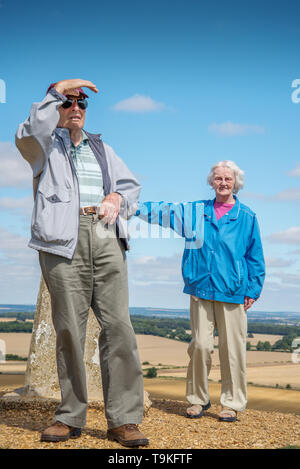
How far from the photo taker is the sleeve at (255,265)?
6379mm

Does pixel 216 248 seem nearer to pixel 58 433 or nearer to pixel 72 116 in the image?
pixel 72 116

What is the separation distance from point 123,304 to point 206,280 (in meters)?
1.81

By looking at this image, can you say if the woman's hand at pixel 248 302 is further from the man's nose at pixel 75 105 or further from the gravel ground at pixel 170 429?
the man's nose at pixel 75 105

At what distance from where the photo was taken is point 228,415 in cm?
627

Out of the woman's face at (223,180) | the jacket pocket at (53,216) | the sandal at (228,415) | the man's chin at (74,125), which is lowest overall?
the sandal at (228,415)

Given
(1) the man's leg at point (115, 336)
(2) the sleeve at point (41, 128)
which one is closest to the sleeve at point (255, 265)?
(1) the man's leg at point (115, 336)

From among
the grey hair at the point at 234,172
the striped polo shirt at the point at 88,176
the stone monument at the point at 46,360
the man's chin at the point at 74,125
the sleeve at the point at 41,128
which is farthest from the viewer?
the stone monument at the point at 46,360

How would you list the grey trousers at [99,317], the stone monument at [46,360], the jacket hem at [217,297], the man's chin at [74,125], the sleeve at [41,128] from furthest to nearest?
the stone monument at [46,360]
the jacket hem at [217,297]
the man's chin at [74,125]
the grey trousers at [99,317]
the sleeve at [41,128]

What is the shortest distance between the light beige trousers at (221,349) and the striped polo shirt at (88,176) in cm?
217

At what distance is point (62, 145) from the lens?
474 centimetres

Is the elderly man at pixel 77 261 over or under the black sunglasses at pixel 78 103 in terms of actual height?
under

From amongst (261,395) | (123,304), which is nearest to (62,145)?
(123,304)

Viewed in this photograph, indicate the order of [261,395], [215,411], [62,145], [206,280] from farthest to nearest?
[261,395], [215,411], [206,280], [62,145]
